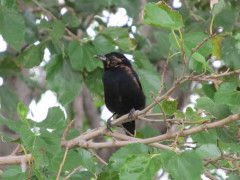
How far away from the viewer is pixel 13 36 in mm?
4027

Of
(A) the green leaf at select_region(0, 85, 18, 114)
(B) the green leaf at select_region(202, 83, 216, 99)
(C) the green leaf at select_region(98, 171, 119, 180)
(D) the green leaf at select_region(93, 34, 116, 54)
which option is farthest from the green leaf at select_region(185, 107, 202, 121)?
(A) the green leaf at select_region(0, 85, 18, 114)

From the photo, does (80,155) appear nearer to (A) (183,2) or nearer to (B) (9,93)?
(B) (9,93)

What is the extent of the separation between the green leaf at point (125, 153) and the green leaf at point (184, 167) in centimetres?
19

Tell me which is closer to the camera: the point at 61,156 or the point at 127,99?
the point at 61,156

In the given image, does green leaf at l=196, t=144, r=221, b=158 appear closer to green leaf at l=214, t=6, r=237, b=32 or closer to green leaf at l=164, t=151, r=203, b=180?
green leaf at l=164, t=151, r=203, b=180

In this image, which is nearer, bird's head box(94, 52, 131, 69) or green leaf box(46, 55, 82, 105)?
green leaf box(46, 55, 82, 105)

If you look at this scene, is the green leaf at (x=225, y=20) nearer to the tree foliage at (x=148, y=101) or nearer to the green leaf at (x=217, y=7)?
the tree foliage at (x=148, y=101)

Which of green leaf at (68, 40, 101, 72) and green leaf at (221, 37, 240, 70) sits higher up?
green leaf at (68, 40, 101, 72)

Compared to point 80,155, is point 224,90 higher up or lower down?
higher up

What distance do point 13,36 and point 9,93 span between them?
46.1 inches

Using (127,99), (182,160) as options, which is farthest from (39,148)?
(127,99)

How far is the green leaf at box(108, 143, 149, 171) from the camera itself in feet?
8.70

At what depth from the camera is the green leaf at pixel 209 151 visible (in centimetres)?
294

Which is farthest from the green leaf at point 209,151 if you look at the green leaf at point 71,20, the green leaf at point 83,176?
the green leaf at point 71,20
